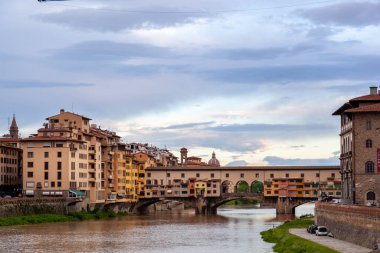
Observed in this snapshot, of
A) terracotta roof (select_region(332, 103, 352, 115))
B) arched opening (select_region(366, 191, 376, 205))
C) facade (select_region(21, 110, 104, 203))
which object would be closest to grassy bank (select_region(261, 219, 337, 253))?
arched opening (select_region(366, 191, 376, 205))

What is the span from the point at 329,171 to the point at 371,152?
51442 millimetres

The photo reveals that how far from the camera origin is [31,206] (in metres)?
86.2

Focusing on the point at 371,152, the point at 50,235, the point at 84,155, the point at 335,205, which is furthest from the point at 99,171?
the point at 335,205

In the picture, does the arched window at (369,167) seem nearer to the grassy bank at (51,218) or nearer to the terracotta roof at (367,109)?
the terracotta roof at (367,109)

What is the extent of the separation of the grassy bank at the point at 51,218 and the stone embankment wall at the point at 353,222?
110 feet

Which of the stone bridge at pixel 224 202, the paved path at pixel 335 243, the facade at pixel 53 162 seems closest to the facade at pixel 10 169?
the facade at pixel 53 162

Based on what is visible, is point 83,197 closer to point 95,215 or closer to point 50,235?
point 95,215

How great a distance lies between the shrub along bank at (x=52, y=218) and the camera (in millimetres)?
78250

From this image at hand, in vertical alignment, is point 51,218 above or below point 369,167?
below

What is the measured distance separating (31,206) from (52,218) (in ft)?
8.65

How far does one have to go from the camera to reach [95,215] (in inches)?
3812

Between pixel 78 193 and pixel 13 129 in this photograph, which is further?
pixel 13 129

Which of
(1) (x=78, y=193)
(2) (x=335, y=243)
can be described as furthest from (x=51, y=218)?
(2) (x=335, y=243)

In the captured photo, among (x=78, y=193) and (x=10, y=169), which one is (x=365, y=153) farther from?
(x=10, y=169)
